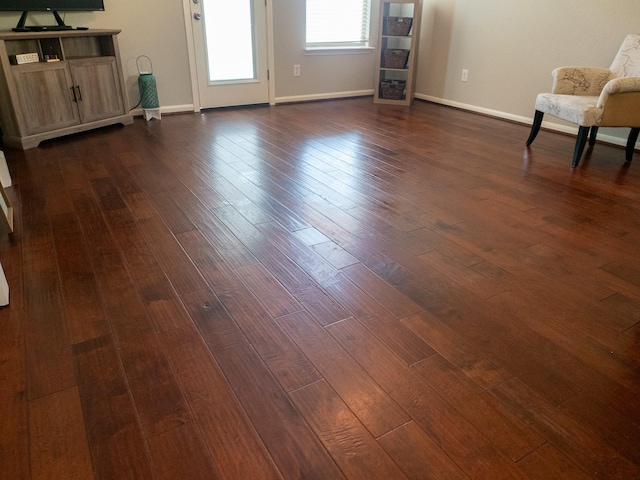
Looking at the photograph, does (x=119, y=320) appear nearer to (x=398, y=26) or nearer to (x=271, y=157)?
(x=271, y=157)

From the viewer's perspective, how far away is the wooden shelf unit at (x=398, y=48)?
16.7ft

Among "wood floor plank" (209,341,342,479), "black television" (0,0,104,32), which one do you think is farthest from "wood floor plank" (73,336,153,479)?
"black television" (0,0,104,32)

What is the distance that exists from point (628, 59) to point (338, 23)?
308 centimetres

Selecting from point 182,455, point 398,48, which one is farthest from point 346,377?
point 398,48

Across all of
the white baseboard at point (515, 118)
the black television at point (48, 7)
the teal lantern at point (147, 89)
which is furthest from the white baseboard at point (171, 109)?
the white baseboard at point (515, 118)

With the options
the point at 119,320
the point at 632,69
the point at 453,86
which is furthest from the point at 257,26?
the point at 119,320

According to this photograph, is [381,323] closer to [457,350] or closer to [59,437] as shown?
[457,350]

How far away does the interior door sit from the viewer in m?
4.52

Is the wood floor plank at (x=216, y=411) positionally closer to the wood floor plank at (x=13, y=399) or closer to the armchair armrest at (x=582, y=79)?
the wood floor plank at (x=13, y=399)

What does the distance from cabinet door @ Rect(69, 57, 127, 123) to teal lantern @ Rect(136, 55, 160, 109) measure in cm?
25

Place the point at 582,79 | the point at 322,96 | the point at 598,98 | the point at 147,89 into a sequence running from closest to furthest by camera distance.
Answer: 1. the point at 598,98
2. the point at 582,79
3. the point at 147,89
4. the point at 322,96

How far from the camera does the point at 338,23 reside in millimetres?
5309

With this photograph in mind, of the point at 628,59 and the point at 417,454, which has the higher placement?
the point at 628,59

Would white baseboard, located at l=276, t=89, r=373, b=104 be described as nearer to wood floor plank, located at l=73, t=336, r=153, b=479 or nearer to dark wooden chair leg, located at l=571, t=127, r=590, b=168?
dark wooden chair leg, located at l=571, t=127, r=590, b=168
